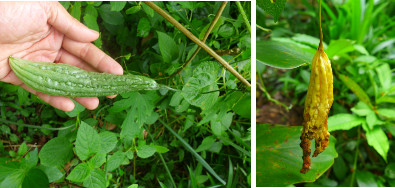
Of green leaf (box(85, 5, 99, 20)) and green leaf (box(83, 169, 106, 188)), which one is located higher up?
green leaf (box(85, 5, 99, 20))

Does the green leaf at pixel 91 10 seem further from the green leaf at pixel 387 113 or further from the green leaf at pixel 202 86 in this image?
the green leaf at pixel 387 113

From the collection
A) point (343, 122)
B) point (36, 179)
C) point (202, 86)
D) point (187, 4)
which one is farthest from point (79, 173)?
point (343, 122)

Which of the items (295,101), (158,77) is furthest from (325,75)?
(295,101)

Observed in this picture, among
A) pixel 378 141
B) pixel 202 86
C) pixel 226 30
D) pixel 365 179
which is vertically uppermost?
pixel 226 30

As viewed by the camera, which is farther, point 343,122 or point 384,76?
point 384,76

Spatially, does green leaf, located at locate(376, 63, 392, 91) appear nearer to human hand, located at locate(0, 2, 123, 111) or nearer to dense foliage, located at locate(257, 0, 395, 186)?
dense foliage, located at locate(257, 0, 395, 186)

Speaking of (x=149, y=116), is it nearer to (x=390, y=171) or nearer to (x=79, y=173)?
(x=79, y=173)

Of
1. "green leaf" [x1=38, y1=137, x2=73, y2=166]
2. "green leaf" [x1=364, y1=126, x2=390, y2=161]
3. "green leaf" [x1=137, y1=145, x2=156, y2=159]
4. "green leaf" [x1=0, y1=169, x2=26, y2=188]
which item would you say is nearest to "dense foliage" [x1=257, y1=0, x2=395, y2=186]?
"green leaf" [x1=364, y1=126, x2=390, y2=161]
